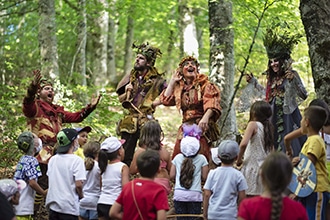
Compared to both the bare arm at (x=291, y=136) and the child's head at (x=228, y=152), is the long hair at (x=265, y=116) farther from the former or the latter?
the child's head at (x=228, y=152)

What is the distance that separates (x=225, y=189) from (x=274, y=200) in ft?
5.01

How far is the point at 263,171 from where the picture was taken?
397cm

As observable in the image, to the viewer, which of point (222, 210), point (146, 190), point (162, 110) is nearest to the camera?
point (146, 190)

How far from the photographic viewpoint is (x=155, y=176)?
4.85 m

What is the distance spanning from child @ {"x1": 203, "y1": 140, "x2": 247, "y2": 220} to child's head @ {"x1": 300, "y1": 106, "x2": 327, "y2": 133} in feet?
2.75

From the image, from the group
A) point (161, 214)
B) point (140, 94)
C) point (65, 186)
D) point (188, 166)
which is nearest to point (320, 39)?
point (188, 166)

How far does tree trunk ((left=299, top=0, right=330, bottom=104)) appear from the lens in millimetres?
6777

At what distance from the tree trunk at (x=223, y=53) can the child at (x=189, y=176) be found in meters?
3.52

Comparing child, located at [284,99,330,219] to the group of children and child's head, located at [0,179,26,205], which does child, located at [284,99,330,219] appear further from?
child's head, located at [0,179,26,205]

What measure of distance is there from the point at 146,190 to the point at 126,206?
0.25m

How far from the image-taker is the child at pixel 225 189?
525 centimetres

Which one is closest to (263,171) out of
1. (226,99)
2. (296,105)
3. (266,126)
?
(266,126)

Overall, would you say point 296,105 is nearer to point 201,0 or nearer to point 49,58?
point 49,58

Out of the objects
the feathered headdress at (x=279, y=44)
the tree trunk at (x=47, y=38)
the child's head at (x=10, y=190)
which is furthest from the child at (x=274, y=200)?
the tree trunk at (x=47, y=38)
